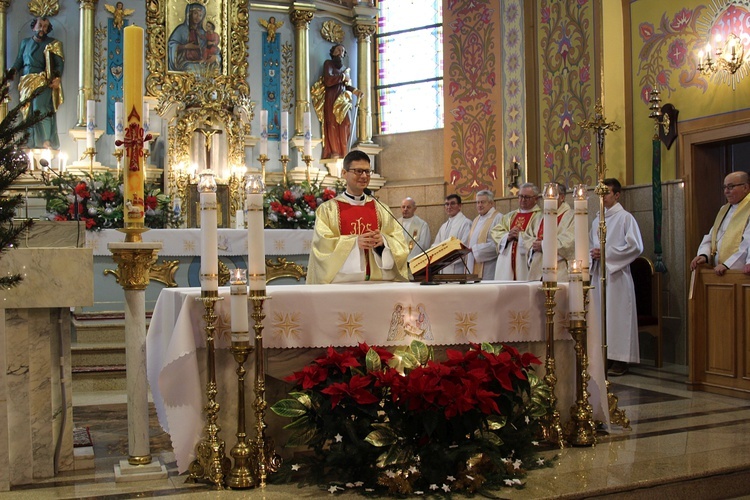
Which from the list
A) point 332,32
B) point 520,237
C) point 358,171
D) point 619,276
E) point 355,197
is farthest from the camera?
point 332,32

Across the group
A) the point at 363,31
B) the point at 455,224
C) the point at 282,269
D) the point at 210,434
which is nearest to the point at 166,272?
the point at 282,269

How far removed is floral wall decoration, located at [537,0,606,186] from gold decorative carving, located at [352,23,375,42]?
2867 mm

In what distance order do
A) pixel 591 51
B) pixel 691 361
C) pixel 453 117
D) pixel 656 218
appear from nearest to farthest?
1. pixel 691 361
2. pixel 656 218
3. pixel 591 51
4. pixel 453 117

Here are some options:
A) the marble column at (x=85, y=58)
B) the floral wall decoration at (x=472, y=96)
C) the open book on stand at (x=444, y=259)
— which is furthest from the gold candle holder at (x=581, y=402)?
the marble column at (x=85, y=58)

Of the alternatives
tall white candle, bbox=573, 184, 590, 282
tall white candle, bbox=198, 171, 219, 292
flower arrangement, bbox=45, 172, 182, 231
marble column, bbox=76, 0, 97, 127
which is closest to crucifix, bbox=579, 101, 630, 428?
tall white candle, bbox=573, 184, 590, 282

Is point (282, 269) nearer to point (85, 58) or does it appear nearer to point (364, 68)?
point (85, 58)

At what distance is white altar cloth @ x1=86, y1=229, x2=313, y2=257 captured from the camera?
7098mm

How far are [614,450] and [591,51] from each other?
560 cm

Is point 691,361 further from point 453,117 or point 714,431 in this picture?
point 453,117

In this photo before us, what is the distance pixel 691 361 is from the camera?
625 cm

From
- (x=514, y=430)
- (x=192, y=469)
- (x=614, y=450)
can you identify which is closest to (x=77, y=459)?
(x=192, y=469)

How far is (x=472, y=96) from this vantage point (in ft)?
35.3

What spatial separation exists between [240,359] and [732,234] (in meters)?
4.15

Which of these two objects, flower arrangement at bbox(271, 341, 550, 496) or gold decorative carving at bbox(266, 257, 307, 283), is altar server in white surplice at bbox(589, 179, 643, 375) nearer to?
gold decorative carving at bbox(266, 257, 307, 283)
